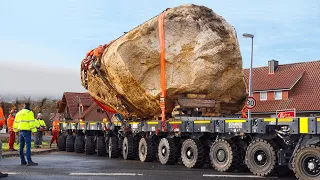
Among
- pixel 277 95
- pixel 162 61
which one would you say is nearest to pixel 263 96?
pixel 277 95

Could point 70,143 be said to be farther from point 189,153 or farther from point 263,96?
point 263,96

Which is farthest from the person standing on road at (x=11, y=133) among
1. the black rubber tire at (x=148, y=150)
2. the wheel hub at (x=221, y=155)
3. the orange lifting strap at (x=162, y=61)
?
the wheel hub at (x=221, y=155)

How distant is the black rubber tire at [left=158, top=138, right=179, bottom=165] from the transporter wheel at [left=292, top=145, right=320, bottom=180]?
14.8ft

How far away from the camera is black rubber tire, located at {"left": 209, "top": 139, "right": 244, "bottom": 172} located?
1162 centimetres

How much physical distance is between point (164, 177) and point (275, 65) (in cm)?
3743

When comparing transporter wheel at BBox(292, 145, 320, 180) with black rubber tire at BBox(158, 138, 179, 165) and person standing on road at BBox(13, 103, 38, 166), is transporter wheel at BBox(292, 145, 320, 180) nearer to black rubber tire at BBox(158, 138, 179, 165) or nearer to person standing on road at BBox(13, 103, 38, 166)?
black rubber tire at BBox(158, 138, 179, 165)

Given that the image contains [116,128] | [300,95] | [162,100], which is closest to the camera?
[162,100]

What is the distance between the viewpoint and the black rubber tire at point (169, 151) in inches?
541

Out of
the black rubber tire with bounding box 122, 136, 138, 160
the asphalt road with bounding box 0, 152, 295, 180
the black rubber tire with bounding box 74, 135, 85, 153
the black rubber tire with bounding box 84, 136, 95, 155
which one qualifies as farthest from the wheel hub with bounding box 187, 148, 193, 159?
the black rubber tire with bounding box 74, 135, 85, 153

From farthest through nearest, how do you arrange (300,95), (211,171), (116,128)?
(300,95)
(116,128)
(211,171)

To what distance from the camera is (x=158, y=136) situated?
1483cm

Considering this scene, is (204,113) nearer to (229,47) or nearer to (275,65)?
(229,47)

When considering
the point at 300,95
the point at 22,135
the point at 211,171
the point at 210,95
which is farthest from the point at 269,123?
the point at 300,95

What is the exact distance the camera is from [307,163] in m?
9.70
